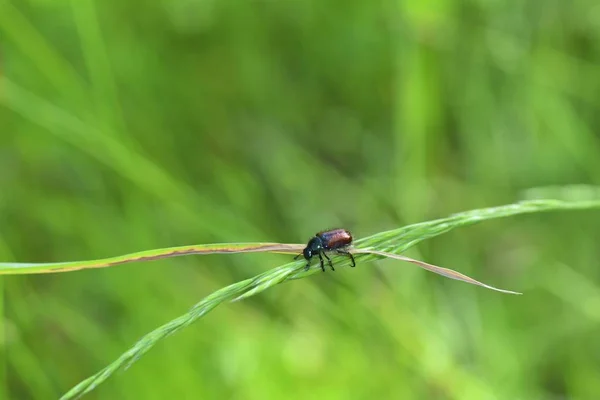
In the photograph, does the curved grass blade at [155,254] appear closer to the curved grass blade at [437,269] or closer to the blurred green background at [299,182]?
the curved grass blade at [437,269]

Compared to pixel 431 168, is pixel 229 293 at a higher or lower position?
lower

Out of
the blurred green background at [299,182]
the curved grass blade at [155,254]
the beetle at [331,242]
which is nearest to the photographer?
the curved grass blade at [155,254]

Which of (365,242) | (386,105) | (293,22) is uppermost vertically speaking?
(293,22)

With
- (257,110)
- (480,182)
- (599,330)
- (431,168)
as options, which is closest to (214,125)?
(257,110)

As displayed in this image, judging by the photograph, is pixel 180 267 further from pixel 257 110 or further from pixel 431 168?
pixel 431 168

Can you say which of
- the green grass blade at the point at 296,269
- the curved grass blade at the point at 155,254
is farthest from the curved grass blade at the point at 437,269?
the curved grass blade at the point at 155,254

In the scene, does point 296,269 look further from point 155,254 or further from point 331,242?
point 331,242

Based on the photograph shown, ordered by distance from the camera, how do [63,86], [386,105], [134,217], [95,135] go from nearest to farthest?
1. [95,135]
2. [63,86]
3. [134,217]
4. [386,105]
